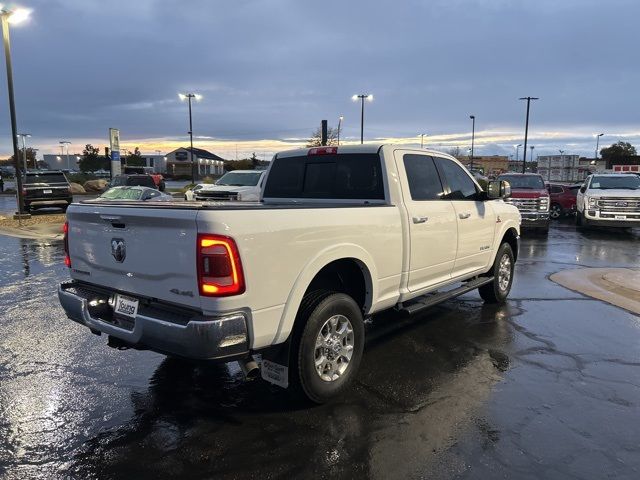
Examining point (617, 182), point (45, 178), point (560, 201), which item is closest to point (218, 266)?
point (617, 182)

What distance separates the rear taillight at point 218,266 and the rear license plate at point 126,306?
2.55 ft

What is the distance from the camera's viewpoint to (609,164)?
7369cm

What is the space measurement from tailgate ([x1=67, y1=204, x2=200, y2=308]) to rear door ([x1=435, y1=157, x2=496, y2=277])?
11.2 feet

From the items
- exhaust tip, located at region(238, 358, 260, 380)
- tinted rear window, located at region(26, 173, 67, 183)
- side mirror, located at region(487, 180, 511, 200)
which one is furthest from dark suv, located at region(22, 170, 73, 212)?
exhaust tip, located at region(238, 358, 260, 380)

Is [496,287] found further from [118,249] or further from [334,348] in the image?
[118,249]

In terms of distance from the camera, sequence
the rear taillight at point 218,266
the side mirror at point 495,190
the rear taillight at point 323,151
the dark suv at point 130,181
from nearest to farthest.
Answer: the rear taillight at point 218,266, the rear taillight at point 323,151, the side mirror at point 495,190, the dark suv at point 130,181

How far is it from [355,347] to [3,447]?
2630mm

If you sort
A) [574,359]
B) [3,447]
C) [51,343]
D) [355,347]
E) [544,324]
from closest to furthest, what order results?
[3,447] < [355,347] < [574,359] < [51,343] < [544,324]

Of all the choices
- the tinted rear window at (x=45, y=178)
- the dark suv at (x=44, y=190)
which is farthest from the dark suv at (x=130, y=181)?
the dark suv at (x=44, y=190)

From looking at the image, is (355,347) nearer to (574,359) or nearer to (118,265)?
(118,265)

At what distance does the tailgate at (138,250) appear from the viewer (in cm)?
327

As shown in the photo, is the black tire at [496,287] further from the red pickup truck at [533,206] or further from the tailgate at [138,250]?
the red pickup truck at [533,206]

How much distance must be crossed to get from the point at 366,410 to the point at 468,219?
9.61 ft

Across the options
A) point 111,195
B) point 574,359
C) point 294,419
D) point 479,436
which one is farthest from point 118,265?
point 111,195
